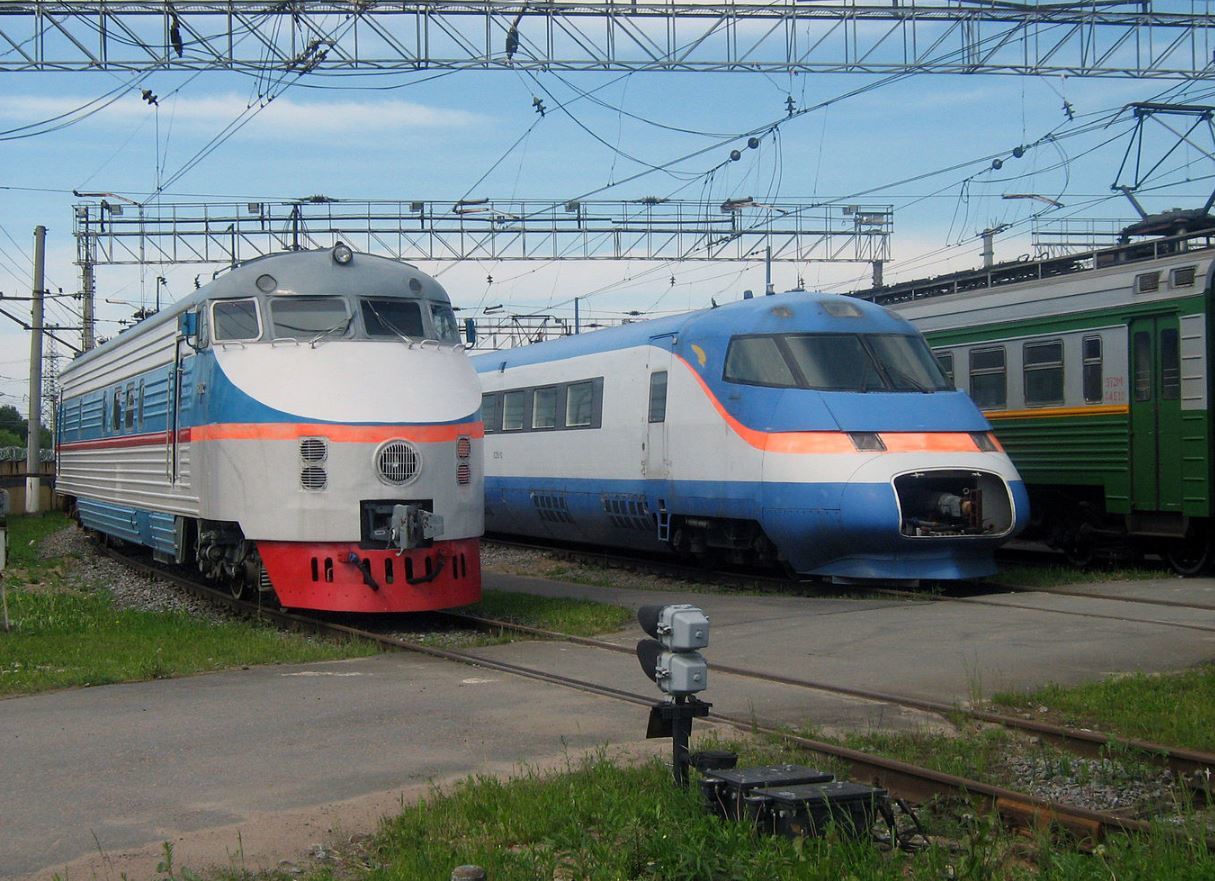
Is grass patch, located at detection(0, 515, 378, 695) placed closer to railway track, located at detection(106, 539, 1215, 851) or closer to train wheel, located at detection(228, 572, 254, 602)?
train wheel, located at detection(228, 572, 254, 602)

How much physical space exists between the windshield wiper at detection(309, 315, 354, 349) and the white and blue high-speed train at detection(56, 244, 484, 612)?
1 centimetres

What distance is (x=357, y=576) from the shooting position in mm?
12352

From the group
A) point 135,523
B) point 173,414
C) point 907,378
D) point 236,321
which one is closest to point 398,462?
point 236,321

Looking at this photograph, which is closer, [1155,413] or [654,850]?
[654,850]

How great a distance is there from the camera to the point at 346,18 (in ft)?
65.7

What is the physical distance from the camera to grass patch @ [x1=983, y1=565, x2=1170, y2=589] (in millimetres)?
15453

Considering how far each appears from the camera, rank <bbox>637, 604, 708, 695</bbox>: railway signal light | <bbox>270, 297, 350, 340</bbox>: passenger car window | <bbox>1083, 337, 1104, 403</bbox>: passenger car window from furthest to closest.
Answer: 1. <bbox>1083, 337, 1104, 403</bbox>: passenger car window
2. <bbox>270, 297, 350, 340</bbox>: passenger car window
3. <bbox>637, 604, 708, 695</bbox>: railway signal light

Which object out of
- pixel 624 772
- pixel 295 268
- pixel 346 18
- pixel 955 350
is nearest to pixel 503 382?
pixel 346 18

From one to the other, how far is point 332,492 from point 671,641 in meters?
6.85

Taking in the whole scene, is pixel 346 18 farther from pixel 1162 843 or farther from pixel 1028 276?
pixel 1162 843

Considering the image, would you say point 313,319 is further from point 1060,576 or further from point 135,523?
point 1060,576

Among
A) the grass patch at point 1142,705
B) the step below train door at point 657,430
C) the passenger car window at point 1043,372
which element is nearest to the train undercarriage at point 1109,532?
the passenger car window at point 1043,372

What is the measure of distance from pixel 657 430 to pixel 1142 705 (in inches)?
369

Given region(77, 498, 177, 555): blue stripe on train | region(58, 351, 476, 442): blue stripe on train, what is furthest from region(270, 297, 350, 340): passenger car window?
region(77, 498, 177, 555): blue stripe on train
